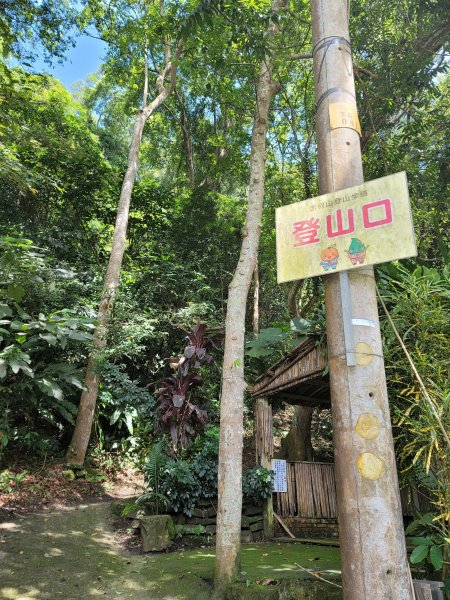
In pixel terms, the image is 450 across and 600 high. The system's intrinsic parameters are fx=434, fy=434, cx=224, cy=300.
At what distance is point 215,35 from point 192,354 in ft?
17.2

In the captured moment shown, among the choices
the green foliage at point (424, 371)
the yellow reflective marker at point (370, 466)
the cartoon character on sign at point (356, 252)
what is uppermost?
the cartoon character on sign at point (356, 252)

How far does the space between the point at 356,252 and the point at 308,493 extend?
630cm

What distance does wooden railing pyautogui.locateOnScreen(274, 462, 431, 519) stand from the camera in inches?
279

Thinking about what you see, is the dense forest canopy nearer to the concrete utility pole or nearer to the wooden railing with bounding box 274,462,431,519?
the concrete utility pole

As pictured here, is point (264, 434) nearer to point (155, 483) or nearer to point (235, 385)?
point (155, 483)

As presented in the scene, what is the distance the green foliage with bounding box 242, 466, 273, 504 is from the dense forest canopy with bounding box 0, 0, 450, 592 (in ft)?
3.30

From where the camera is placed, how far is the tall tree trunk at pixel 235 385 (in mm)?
3701

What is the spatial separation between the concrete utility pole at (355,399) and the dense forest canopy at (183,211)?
0.85 metres

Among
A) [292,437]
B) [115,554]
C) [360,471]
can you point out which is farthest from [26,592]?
[292,437]

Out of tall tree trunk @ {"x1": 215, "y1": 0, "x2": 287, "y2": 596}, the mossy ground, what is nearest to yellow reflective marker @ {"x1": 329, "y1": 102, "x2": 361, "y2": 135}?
tall tree trunk @ {"x1": 215, "y1": 0, "x2": 287, "y2": 596}

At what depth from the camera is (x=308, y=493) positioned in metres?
7.31

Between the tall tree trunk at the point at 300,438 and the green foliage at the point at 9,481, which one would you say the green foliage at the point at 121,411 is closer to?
the green foliage at the point at 9,481

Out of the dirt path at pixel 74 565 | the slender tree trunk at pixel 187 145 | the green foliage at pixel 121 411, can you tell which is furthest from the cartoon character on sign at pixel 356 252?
the slender tree trunk at pixel 187 145

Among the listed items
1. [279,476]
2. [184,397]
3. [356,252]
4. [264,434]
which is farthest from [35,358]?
[356,252]
